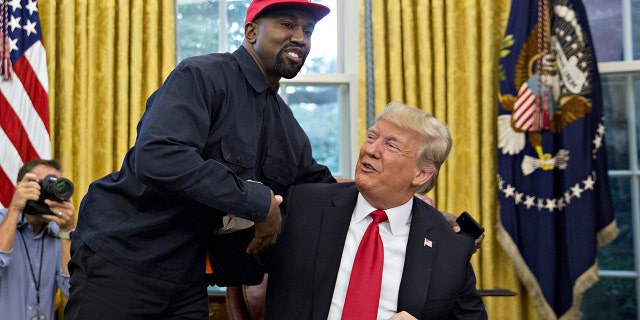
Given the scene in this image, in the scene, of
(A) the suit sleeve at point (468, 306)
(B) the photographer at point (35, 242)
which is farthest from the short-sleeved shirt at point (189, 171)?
(B) the photographer at point (35, 242)

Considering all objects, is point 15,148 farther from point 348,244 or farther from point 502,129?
point 502,129

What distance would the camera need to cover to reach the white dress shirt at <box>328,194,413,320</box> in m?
2.05

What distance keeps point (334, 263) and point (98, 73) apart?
2.11 meters

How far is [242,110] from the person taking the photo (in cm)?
193

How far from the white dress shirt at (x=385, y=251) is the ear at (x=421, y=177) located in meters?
0.07

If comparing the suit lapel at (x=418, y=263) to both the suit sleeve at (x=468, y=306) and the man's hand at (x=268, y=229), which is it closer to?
the suit sleeve at (x=468, y=306)

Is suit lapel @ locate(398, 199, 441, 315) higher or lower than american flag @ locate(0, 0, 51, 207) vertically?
lower

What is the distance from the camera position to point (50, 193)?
122 inches

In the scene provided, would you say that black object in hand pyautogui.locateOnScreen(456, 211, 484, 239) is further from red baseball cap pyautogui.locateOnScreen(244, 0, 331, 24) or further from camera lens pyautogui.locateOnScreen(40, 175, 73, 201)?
camera lens pyautogui.locateOnScreen(40, 175, 73, 201)

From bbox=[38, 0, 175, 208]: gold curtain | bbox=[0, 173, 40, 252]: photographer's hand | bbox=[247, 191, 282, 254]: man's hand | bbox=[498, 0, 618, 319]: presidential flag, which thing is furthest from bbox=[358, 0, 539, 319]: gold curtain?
bbox=[247, 191, 282, 254]: man's hand

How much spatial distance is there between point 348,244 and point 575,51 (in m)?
2.02

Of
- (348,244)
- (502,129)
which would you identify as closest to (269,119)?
(348,244)

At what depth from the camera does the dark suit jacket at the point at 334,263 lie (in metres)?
2.04

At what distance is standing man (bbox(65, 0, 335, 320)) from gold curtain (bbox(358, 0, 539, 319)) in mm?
1798
